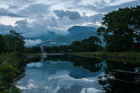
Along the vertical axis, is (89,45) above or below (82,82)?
above

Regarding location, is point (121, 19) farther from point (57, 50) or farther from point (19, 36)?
point (57, 50)

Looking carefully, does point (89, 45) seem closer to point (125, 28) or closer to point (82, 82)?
point (125, 28)

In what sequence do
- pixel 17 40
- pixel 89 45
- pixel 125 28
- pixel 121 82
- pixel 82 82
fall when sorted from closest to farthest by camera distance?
pixel 121 82, pixel 82 82, pixel 125 28, pixel 17 40, pixel 89 45

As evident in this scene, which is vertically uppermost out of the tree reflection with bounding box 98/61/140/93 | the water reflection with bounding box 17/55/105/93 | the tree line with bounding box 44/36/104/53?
the tree line with bounding box 44/36/104/53

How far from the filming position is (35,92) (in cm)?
796

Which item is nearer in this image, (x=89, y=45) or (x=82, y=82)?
(x=82, y=82)

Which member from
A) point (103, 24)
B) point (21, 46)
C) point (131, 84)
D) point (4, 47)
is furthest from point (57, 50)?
point (131, 84)

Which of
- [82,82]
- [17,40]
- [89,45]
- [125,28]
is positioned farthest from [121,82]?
[89,45]

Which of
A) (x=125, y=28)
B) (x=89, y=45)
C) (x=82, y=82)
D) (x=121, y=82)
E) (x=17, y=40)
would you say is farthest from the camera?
(x=89, y=45)

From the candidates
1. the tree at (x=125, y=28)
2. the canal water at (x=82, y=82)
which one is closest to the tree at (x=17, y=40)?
the tree at (x=125, y=28)

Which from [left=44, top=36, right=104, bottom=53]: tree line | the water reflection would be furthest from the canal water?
[left=44, top=36, right=104, bottom=53]: tree line

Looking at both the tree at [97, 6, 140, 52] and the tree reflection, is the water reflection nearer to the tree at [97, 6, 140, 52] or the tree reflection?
the tree reflection

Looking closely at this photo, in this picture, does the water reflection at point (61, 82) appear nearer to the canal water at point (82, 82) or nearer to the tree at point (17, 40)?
the canal water at point (82, 82)

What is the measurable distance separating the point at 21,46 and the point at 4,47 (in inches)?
1108
